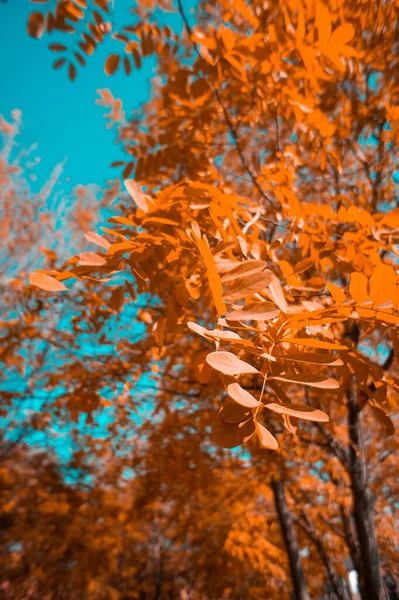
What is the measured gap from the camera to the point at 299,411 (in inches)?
25.0

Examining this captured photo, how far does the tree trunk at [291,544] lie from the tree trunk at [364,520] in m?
2.49

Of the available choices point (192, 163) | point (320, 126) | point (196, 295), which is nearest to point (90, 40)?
point (192, 163)

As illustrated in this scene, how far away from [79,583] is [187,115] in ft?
29.9

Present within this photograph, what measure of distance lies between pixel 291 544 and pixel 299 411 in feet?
18.4

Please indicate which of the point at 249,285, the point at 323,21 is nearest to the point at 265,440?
the point at 249,285

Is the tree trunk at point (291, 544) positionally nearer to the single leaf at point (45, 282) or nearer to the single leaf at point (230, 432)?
the single leaf at point (230, 432)

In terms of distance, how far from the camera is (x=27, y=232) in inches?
390

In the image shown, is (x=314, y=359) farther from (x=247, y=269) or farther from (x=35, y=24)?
(x=35, y=24)

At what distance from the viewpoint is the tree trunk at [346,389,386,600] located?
2.45 m

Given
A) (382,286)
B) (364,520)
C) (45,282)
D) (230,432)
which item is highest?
(45,282)

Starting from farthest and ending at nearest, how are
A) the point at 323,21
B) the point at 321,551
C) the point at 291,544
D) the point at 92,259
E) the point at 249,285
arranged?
1. the point at 321,551
2. the point at 291,544
3. the point at 323,21
4. the point at 92,259
5. the point at 249,285

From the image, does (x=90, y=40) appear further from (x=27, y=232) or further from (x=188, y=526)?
(x=27, y=232)

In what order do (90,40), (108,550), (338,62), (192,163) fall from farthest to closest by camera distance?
(108,550)
(192,163)
(90,40)
(338,62)

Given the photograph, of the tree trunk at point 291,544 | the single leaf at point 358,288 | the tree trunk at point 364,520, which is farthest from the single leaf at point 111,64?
the tree trunk at point 291,544
